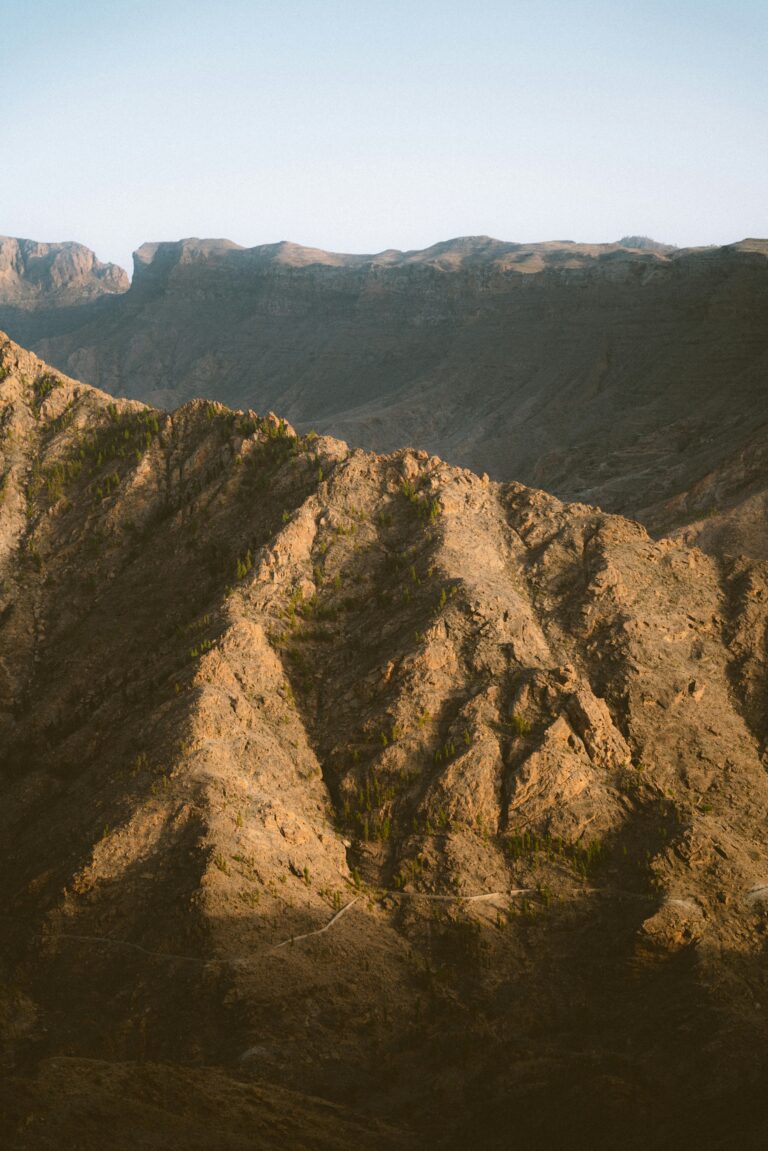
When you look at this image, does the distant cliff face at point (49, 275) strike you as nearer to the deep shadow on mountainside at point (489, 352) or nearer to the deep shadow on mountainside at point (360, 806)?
the deep shadow on mountainside at point (489, 352)

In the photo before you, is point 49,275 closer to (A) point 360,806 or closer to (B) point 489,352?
(B) point 489,352

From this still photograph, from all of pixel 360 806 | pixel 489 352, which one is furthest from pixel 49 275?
pixel 360 806

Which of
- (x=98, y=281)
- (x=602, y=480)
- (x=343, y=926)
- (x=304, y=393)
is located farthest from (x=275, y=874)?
(x=98, y=281)

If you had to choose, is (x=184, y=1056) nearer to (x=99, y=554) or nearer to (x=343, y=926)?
(x=343, y=926)

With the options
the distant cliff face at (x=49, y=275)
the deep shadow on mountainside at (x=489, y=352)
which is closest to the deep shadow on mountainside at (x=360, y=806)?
the deep shadow on mountainside at (x=489, y=352)

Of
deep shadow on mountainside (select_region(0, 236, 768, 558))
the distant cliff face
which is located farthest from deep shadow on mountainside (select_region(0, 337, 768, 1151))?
the distant cliff face

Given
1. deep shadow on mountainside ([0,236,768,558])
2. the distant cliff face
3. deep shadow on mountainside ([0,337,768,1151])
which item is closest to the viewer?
deep shadow on mountainside ([0,337,768,1151])

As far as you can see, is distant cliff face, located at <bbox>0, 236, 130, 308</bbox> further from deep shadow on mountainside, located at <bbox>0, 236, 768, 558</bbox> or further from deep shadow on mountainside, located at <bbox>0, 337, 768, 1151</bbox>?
deep shadow on mountainside, located at <bbox>0, 337, 768, 1151</bbox>
